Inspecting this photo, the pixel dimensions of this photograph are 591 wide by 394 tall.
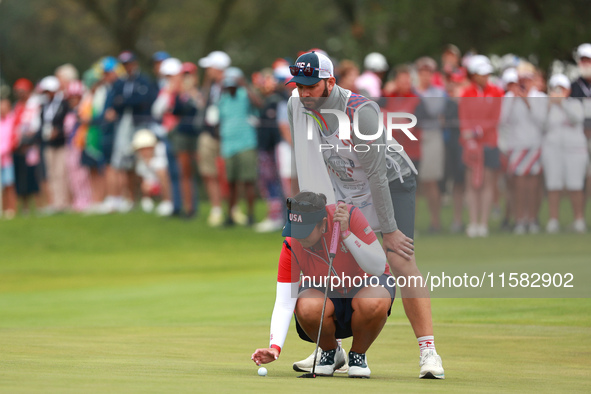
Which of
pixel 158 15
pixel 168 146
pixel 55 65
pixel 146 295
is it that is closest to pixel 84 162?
pixel 168 146

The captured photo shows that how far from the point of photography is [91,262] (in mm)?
17641

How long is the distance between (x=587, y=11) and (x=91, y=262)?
10.8m

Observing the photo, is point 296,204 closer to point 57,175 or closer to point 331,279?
point 331,279

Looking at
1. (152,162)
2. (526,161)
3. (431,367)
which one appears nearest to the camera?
(431,367)

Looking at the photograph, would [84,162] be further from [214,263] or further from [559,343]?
[559,343]

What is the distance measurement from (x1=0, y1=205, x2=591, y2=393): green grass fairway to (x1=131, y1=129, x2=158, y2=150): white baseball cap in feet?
8.74

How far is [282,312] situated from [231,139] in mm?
11923

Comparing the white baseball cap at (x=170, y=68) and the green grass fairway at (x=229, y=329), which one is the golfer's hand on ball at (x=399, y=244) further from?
the white baseball cap at (x=170, y=68)

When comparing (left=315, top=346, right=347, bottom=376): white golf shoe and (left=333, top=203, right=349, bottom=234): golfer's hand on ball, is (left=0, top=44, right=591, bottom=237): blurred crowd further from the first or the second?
(left=333, top=203, right=349, bottom=234): golfer's hand on ball

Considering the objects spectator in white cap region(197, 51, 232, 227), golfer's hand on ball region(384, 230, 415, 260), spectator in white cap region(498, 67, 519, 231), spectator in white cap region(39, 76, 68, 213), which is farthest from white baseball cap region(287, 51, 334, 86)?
spectator in white cap region(39, 76, 68, 213)

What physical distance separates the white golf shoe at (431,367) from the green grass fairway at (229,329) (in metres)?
0.08

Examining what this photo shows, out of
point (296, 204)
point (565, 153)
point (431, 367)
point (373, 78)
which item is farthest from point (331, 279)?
point (373, 78)

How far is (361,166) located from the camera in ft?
23.7

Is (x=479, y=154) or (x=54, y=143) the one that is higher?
(x=54, y=143)
